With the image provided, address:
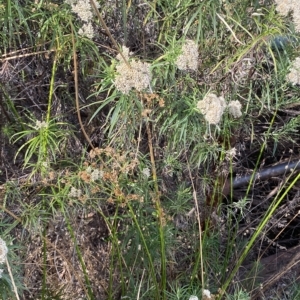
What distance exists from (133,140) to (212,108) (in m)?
0.52

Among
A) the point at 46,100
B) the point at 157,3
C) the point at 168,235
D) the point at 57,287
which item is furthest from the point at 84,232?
the point at 157,3

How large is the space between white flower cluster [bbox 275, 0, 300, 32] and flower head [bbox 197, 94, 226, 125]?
415 mm

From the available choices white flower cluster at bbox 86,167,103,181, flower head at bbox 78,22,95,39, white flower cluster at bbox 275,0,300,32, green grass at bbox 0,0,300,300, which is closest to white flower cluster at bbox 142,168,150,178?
green grass at bbox 0,0,300,300

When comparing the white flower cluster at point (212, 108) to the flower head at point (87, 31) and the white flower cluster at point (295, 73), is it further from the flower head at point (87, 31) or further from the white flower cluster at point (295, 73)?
the flower head at point (87, 31)

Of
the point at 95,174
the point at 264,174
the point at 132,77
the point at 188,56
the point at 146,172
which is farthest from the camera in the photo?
the point at 264,174

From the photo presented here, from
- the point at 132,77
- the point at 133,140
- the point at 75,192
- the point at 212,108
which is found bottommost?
the point at 75,192

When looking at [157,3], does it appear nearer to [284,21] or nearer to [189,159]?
[284,21]

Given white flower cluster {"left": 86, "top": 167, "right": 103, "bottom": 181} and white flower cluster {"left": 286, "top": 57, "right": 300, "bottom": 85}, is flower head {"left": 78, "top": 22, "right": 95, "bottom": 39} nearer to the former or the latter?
white flower cluster {"left": 86, "top": 167, "right": 103, "bottom": 181}

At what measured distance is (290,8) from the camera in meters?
2.03

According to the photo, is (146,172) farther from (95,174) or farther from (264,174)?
(264,174)

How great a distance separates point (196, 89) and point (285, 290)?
43.9 inches

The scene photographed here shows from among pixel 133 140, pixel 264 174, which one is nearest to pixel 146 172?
pixel 133 140

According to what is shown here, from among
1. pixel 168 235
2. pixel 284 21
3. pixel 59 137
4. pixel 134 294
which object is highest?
pixel 284 21

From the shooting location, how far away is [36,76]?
8.49ft
